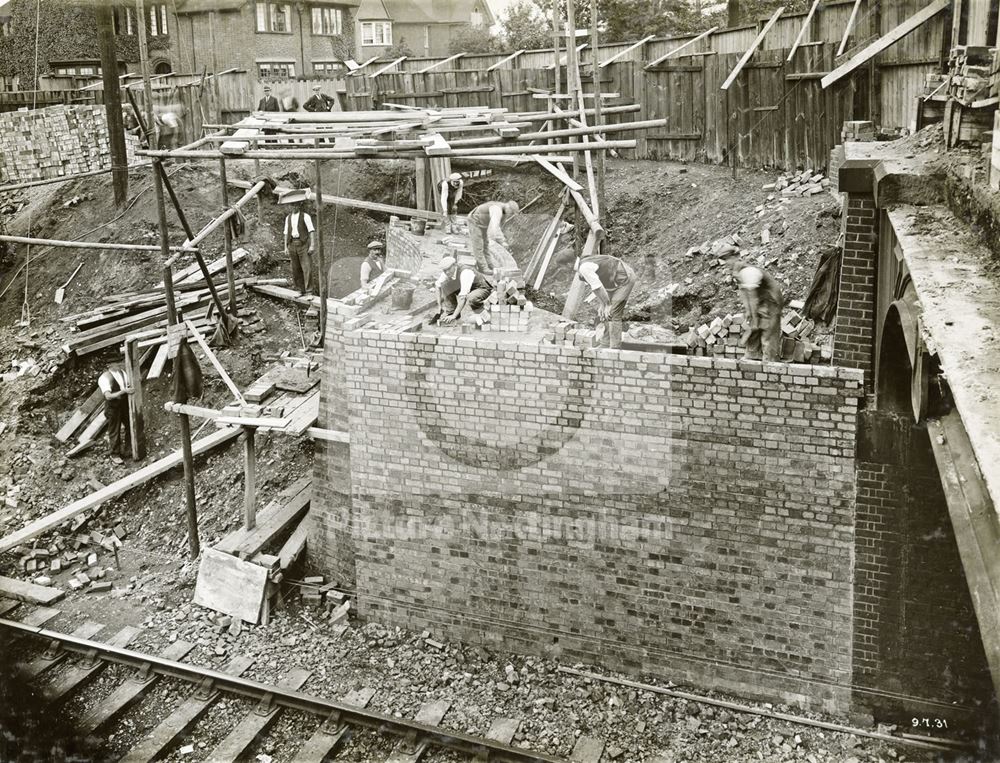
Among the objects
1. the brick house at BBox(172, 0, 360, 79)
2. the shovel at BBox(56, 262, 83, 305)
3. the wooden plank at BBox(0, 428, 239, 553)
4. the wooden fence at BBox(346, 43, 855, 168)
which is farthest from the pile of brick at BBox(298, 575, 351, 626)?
the brick house at BBox(172, 0, 360, 79)

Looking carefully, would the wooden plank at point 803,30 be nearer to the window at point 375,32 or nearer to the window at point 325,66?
the window at point 325,66

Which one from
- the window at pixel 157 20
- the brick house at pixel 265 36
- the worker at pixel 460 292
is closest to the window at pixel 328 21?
the brick house at pixel 265 36

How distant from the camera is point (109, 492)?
38.9 feet

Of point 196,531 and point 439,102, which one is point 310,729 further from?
point 439,102

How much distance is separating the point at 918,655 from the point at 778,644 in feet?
3.66

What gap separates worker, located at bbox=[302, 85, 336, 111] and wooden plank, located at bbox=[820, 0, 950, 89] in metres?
12.4

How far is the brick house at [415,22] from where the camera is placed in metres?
32.8

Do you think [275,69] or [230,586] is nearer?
[230,586]

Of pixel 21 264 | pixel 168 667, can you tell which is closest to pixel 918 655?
pixel 168 667

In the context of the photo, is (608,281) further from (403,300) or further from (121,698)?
(121,698)

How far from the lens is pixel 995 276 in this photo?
4945 millimetres

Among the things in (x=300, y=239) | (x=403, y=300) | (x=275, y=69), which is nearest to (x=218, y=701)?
(x=403, y=300)

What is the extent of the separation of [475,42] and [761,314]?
2521 cm

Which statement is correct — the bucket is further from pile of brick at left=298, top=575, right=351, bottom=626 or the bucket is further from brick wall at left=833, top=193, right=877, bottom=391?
brick wall at left=833, top=193, right=877, bottom=391
